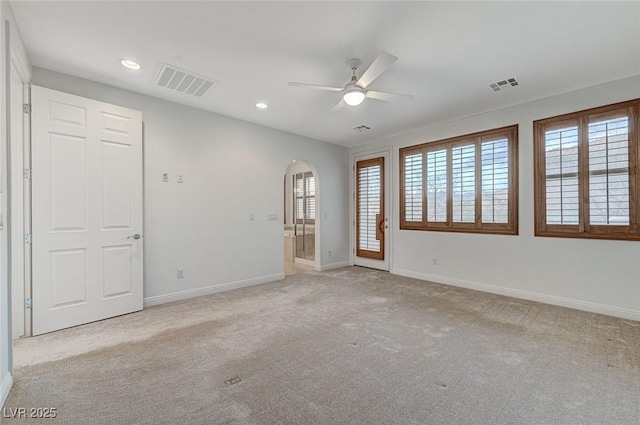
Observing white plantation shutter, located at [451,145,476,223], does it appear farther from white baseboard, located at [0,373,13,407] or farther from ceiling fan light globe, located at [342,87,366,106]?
white baseboard, located at [0,373,13,407]

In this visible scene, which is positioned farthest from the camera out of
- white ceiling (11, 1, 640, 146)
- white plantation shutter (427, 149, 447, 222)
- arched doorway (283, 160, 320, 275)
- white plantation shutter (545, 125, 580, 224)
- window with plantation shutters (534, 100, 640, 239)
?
arched doorway (283, 160, 320, 275)

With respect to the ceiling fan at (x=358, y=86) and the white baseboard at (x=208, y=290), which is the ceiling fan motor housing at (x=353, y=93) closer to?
the ceiling fan at (x=358, y=86)

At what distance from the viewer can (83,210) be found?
10.3 ft

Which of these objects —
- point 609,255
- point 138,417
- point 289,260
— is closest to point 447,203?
point 609,255

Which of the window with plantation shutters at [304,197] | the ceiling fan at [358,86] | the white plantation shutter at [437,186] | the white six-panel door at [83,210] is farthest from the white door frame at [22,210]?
the white plantation shutter at [437,186]

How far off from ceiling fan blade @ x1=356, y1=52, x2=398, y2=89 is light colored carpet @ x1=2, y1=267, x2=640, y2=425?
2.53m

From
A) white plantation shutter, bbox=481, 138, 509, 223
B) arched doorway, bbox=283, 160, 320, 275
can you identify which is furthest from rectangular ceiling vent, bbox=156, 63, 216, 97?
white plantation shutter, bbox=481, 138, 509, 223

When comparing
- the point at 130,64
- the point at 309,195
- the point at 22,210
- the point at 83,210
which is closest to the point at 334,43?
the point at 130,64

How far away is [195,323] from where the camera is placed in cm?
318

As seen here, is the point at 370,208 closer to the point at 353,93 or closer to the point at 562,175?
the point at 562,175

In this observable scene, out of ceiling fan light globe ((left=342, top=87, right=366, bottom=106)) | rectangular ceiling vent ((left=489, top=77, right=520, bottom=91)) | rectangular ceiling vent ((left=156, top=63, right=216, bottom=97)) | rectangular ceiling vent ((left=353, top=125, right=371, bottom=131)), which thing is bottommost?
ceiling fan light globe ((left=342, top=87, right=366, bottom=106))

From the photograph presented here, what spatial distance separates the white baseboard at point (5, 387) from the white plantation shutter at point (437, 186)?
539cm

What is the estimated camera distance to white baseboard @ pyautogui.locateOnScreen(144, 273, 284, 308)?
3.82 m

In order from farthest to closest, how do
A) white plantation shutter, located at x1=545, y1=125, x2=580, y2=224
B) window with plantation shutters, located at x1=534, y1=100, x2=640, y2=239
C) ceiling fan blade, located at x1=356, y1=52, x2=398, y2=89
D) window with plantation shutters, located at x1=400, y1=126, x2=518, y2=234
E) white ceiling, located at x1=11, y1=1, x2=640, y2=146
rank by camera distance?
window with plantation shutters, located at x1=400, y1=126, x2=518, y2=234 < white plantation shutter, located at x1=545, y1=125, x2=580, y2=224 < window with plantation shutters, located at x1=534, y1=100, x2=640, y2=239 < ceiling fan blade, located at x1=356, y1=52, x2=398, y2=89 < white ceiling, located at x1=11, y1=1, x2=640, y2=146
